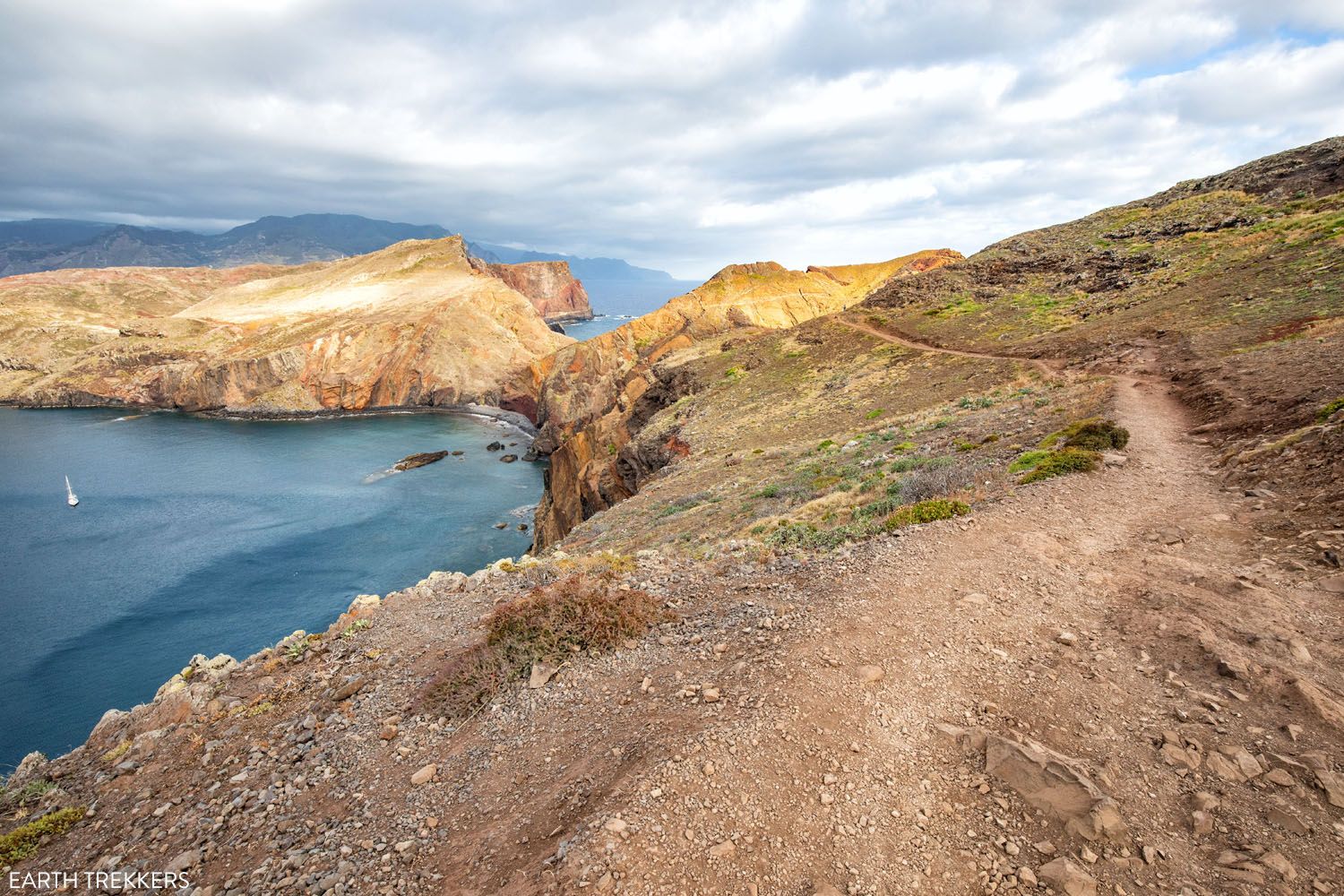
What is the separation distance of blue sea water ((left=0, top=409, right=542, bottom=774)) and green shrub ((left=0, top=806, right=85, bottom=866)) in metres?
31.1

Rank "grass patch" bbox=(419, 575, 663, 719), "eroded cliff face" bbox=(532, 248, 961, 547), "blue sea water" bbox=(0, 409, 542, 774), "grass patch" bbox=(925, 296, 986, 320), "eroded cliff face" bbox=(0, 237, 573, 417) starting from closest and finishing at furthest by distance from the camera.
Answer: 1. "grass patch" bbox=(419, 575, 663, 719)
2. "blue sea water" bbox=(0, 409, 542, 774)
3. "grass patch" bbox=(925, 296, 986, 320)
4. "eroded cliff face" bbox=(532, 248, 961, 547)
5. "eroded cliff face" bbox=(0, 237, 573, 417)

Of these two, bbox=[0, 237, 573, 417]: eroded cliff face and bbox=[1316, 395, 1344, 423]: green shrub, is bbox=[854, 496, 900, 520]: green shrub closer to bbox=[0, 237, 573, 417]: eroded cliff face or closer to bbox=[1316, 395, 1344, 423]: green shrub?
bbox=[1316, 395, 1344, 423]: green shrub

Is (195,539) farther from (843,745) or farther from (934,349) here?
(843,745)

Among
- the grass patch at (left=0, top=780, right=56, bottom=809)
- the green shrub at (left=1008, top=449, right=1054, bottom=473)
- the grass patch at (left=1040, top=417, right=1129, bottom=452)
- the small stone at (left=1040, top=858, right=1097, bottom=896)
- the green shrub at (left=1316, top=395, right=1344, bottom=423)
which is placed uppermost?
the green shrub at (left=1316, top=395, right=1344, bottom=423)

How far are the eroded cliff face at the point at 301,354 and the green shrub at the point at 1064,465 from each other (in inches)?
4087

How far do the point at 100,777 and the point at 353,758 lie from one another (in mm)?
4901

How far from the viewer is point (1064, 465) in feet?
49.4

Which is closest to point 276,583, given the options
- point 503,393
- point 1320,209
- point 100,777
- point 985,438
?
point 100,777

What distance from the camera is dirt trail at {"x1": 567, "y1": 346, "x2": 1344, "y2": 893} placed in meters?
5.65

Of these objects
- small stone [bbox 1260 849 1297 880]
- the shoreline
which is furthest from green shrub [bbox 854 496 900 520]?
the shoreline

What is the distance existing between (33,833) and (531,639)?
7643mm

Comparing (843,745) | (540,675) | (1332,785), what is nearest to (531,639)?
(540,675)

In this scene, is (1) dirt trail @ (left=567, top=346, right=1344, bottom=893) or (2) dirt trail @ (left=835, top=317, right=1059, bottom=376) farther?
(2) dirt trail @ (left=835, top=317, right=1059, bottom=376)

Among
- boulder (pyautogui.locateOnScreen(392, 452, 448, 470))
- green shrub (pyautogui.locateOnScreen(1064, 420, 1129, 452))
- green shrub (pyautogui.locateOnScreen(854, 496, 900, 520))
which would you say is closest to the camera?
green shrub (pyautogui.locateOnScreen(854, 496, 900, 520))
